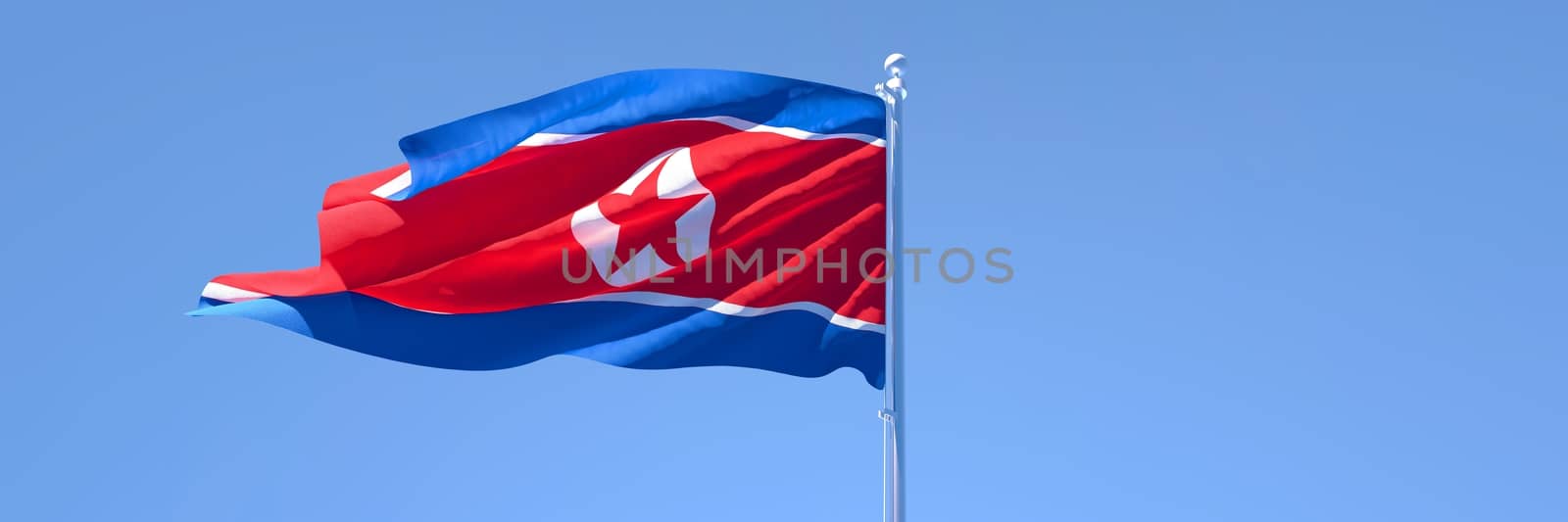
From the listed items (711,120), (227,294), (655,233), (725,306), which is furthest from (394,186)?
(725,306)

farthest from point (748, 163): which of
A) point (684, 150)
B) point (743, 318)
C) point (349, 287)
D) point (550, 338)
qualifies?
point (349, 287)

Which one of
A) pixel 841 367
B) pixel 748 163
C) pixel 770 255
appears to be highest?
pixel 748 163

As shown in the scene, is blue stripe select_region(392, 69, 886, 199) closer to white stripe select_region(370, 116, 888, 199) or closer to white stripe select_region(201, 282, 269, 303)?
white stripe select_region(370, 116, 888, 199)

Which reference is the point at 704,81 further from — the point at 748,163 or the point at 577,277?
the point at 577,277

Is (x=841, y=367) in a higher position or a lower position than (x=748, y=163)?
lower

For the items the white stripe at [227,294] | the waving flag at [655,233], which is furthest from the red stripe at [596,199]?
the white stripe at [227,294]

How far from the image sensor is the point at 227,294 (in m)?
12.1

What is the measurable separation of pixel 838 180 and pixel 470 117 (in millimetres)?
3326

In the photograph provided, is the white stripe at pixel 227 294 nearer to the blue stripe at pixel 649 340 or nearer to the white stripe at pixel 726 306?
the blue stripe at pixel 649 340

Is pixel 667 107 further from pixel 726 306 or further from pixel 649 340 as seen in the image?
pixel 649 340

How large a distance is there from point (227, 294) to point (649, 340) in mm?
3625

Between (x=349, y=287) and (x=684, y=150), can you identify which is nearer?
(x=349, y=287)

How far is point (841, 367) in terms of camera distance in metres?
12.8

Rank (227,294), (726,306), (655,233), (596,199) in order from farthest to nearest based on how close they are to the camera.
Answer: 1. (596,199)
2. (655,233)
3. (726,306)
4. (227,294)
